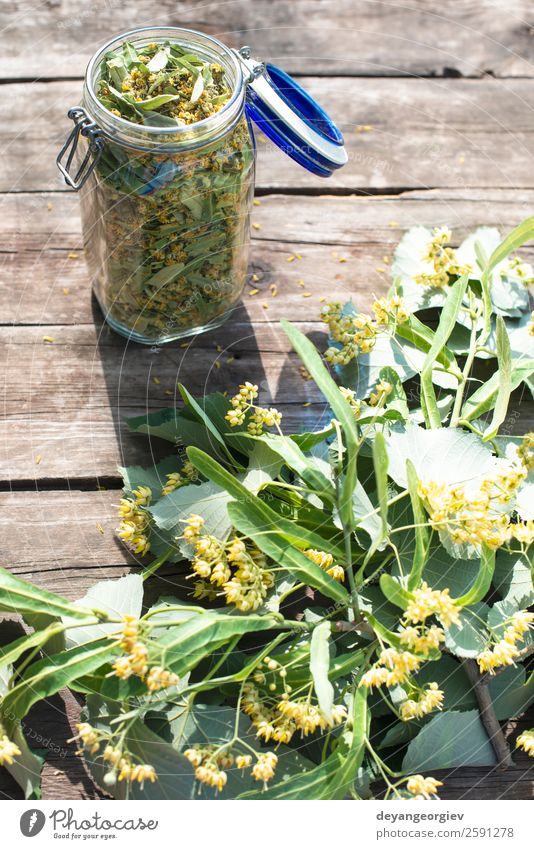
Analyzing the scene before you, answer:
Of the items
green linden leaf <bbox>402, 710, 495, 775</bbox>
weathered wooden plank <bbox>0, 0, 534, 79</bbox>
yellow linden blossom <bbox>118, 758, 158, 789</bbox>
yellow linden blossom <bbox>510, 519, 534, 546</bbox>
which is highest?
weathered wooden plank <bbox>0, 0, 534, 79</bbox>

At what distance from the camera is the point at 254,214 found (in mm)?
905

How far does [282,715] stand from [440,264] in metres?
0.43

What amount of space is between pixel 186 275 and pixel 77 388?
0.16 meters

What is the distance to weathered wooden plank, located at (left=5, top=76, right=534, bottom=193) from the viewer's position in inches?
36.3

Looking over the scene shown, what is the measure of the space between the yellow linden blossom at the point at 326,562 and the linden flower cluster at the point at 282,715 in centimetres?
8

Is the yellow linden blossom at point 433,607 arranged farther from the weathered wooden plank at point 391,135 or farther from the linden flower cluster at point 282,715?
the weathered wooden plank at point 391,135

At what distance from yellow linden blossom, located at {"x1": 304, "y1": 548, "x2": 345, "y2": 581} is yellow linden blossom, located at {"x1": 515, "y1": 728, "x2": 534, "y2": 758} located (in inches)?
6.9

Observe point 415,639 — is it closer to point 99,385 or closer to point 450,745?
point 450,745

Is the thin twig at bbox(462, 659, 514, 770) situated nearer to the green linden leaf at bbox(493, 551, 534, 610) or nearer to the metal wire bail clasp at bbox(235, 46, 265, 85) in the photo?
the green linden leaf at bbox(493, 551, 534, 610)

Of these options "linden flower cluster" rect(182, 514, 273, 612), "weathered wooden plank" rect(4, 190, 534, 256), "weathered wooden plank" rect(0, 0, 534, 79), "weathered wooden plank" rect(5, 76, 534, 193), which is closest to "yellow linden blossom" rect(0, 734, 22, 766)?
"linden flower cluster" rect(182, 514, 273, 612)

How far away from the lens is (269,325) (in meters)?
0.85

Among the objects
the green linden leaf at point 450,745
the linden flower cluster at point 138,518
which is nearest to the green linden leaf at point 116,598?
the linden flower cluster at point 138,518

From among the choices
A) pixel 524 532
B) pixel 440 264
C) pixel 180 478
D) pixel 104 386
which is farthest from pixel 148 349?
pixel 524 532
